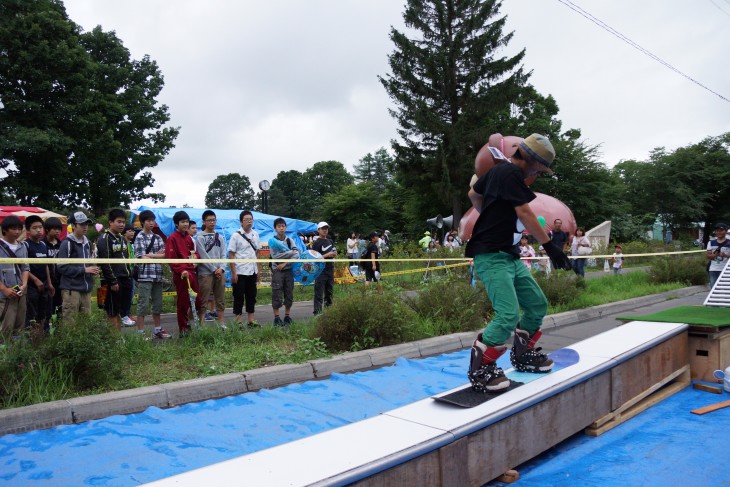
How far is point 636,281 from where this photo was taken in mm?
14586

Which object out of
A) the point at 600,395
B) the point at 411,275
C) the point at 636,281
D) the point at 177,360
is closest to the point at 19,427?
the point at 177,360

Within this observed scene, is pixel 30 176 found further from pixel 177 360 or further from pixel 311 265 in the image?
pixel 177 360

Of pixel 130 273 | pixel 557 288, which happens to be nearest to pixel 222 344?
pixel 130 273

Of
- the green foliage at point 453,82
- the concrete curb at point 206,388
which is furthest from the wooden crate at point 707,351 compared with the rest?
the green foliage at point 453,82

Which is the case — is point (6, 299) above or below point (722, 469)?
above

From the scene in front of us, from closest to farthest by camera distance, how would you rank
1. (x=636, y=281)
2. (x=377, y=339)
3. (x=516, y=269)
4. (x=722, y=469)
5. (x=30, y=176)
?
1. (x=722, y=469)
2. (x=516, y=269)
3. (x=377, y=339)
4. (x=636, y=281)
5. (x=30, y=176)

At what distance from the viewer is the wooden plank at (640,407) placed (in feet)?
12.5

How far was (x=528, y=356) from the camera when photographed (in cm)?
390

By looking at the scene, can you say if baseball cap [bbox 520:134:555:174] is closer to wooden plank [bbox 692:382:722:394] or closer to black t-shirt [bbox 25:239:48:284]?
wooden plank [bbox 692:382:722:394]

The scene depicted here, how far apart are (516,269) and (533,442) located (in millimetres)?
1229

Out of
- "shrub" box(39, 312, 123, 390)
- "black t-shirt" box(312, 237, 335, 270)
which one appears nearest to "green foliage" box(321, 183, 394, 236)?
"black t-shirt" box(312, 237, 335, 270)

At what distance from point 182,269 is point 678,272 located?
14161 millimetres

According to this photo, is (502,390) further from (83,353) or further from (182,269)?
(182,269)

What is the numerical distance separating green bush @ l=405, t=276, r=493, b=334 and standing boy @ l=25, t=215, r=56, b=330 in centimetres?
536
